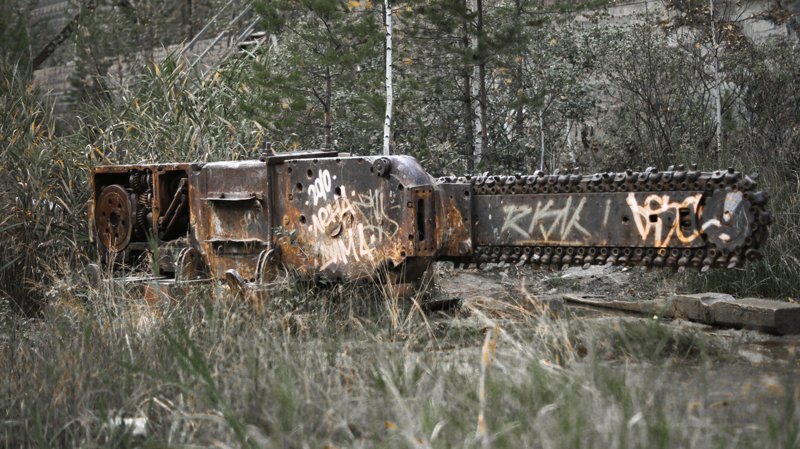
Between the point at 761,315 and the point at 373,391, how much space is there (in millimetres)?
3219

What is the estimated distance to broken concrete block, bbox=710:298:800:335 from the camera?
21.5 ft

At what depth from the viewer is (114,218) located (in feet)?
29.9

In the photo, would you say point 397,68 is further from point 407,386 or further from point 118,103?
point 407,386

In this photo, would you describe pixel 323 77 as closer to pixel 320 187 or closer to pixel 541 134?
pixel 541 134

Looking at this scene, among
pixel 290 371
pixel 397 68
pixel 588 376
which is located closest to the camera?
pixel 588 376

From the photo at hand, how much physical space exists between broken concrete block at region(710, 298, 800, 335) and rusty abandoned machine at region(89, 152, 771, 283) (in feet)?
2.64

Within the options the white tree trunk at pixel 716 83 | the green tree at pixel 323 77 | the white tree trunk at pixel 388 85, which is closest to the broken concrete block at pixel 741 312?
the white tree trunk at pixel 716 83

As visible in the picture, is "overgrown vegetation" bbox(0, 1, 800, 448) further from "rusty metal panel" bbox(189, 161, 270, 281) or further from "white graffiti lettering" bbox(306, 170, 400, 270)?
"rusty metal panel" bbox(189, 161, 270, 281)

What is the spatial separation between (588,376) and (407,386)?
2.64ft

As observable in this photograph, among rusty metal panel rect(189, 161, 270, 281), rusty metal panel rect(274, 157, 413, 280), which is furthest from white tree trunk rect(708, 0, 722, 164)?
rusty metal panel rect(189, 161, 270, 281)

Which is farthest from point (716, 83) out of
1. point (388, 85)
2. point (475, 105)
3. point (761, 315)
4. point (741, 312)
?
point (761, 315)

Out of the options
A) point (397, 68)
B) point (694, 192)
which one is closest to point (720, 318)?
point (694, 192)

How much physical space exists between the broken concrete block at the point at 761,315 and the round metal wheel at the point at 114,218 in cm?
504

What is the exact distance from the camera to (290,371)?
15.2 feet
